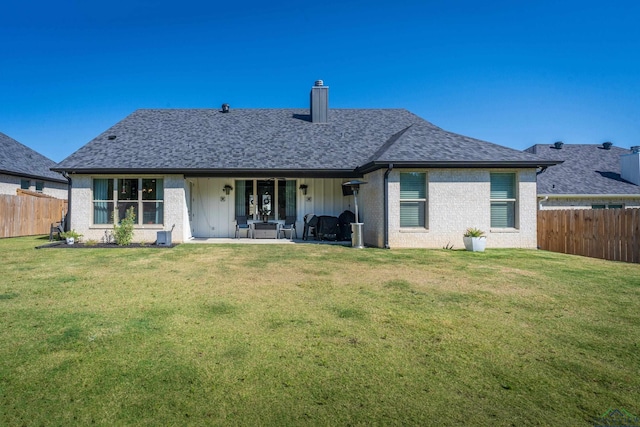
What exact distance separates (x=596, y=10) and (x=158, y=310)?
1476 centimetres

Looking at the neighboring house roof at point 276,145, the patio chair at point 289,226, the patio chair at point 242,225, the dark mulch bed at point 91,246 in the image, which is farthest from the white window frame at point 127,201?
the patio chair at point 289,226

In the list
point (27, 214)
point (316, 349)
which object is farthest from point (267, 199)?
point (27, 214)

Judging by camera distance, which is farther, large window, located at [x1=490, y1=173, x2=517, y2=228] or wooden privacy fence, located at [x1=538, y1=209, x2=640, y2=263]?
large window, located at [x1=490, y1=173, x2=517, y2=228]

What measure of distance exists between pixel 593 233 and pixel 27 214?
23.6m

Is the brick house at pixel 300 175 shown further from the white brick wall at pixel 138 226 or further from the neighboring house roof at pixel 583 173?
the neighboring house roof at pixel 583 173

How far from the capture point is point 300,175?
12.9m

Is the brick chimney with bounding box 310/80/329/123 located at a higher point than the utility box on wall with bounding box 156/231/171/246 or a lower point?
higher

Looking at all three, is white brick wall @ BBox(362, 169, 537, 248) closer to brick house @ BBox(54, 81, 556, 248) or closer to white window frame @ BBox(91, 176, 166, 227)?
brick house @ BBox(54, 81, 556, 248)

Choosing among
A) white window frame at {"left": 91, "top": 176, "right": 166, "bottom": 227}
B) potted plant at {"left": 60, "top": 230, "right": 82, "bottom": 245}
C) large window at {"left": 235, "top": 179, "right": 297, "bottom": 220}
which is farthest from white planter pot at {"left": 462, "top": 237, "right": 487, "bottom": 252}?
potted plant at {"left": 60, "top": 230, "right": 82, "bottom": 245}

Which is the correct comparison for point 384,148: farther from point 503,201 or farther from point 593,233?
point 593,233

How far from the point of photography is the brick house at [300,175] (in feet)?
35.8

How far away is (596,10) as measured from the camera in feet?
33.7

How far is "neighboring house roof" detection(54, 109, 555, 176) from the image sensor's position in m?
11.3

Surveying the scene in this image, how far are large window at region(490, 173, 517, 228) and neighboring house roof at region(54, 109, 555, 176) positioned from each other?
63cm
